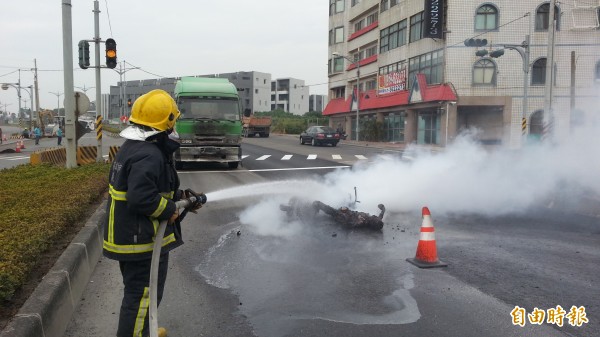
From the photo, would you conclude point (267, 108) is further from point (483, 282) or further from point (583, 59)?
point (483, 282)

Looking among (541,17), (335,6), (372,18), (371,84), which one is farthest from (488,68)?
(335,6)

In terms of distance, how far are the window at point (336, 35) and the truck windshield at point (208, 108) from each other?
1744 inches

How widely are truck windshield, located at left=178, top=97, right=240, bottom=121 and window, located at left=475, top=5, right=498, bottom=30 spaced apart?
24048 millimetres

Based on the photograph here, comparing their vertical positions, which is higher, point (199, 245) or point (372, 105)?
point (372, 105)

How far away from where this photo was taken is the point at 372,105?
1806 inches

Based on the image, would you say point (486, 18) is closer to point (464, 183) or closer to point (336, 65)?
point (336, 65)

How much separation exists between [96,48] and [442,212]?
16.2 meters

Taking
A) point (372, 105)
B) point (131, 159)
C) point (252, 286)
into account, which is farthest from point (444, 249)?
point (372, 105)

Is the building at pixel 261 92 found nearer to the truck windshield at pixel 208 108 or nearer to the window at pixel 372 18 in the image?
the window at pixel 372 18

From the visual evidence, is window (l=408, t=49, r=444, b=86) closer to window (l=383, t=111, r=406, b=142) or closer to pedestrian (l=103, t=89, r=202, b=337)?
window (l=383, t=111, r=406, b=142)

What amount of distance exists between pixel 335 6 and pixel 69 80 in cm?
4977

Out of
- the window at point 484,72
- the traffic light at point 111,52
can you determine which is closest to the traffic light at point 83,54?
the traffic light at point 111,52

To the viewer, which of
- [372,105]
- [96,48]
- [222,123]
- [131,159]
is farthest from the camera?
[372,105]

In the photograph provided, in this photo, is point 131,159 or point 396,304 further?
point 396,304
